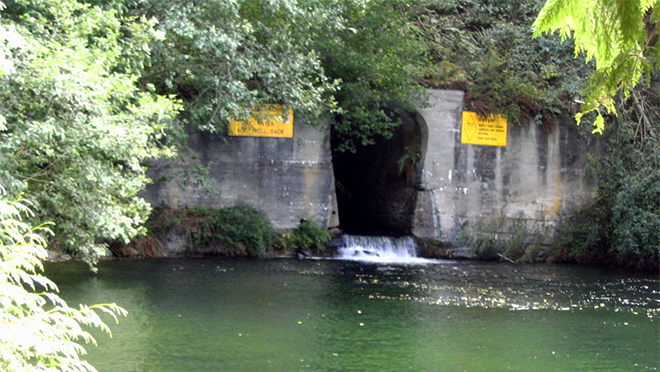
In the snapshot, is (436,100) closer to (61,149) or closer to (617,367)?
(617,367)

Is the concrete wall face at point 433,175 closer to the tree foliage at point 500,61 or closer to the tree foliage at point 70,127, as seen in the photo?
the tree foliage at point 500,61

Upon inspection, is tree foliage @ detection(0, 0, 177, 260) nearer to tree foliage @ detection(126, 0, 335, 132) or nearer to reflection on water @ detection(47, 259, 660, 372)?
reflection on water @ detection(47, 259, 660, 372)

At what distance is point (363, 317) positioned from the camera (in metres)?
10.6

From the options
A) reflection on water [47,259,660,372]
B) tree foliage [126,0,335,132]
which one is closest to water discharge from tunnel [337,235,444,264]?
reflection on water [47,259,660,372]

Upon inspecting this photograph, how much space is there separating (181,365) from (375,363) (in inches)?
80.4

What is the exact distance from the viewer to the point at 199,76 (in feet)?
44.8

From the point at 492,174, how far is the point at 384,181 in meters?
3.74

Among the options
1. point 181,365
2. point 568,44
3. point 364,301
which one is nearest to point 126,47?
point 181,365

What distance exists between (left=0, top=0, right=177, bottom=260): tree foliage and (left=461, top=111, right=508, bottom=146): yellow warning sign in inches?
439

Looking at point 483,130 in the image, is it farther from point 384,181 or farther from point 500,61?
point 384,181

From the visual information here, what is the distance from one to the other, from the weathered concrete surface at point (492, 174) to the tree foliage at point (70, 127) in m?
10.8

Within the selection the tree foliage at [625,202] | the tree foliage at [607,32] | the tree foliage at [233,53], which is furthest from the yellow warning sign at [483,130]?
the tree foliage at [607,32]

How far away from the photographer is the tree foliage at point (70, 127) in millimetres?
7297

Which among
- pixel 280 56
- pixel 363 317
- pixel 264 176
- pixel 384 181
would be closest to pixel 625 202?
pixel 384 181
